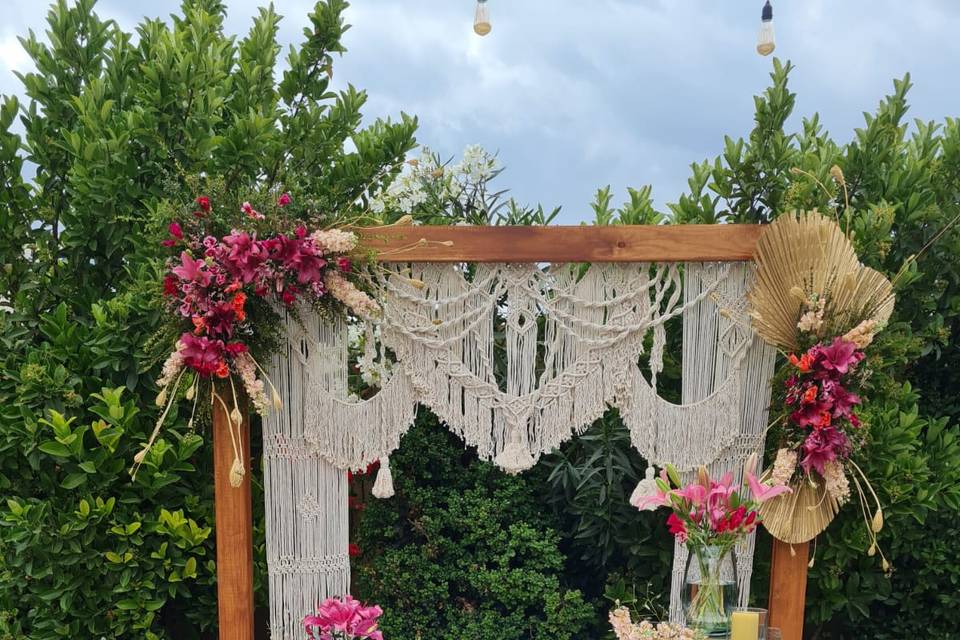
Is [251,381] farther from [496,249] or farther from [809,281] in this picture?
[809,281]

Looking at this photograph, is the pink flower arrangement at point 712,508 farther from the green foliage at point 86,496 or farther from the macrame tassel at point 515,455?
the green foliage at point 86,496

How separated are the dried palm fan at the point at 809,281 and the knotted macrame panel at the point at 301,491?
135 cm

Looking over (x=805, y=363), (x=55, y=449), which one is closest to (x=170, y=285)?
(x=55, y=449)

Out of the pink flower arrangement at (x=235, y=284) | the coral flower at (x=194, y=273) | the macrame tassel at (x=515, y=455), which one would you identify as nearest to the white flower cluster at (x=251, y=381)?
the pink flower arrangement at (x=235, y=284)

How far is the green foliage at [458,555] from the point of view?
10.1 feet

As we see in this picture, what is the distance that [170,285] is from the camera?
228cm

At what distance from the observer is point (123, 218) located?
8.39 ft

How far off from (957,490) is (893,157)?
1274 millimetres

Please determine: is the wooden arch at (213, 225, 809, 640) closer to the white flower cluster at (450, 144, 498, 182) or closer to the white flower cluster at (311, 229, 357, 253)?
the white flower cluster at (311, 229, 357, 253)

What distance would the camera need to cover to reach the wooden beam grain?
2.43 m

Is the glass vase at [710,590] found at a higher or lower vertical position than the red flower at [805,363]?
lower

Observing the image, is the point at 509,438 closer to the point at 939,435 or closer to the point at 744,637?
the point at 744,637

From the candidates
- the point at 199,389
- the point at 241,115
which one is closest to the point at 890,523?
the point at 199,389

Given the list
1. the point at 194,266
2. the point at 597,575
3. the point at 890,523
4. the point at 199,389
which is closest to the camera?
the point at 194,266
